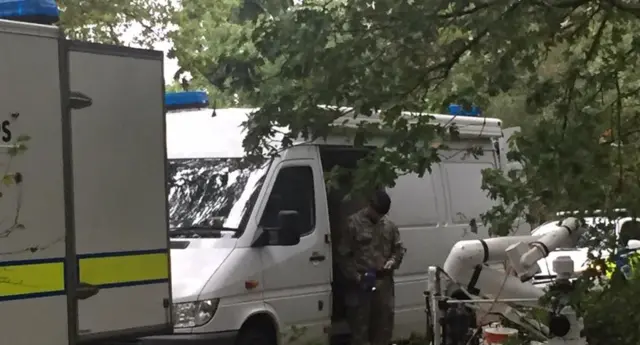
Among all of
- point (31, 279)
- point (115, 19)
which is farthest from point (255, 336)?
point (115, 19)

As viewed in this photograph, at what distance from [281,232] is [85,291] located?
283 cm

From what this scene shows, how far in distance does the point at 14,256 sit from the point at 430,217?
5951 mm

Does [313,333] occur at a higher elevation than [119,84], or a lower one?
lower

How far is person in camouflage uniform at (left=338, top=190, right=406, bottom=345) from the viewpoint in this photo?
32.1 feet

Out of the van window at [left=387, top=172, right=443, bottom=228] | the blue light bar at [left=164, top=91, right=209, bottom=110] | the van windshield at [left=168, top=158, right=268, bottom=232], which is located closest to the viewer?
the van windshield at [left=168, top=158, right=268, bottom=232]

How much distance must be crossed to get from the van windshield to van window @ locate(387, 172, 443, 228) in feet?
6.30

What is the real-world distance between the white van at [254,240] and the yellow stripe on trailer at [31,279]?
205 centimetres

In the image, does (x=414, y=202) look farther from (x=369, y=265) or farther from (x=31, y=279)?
(x=31, y=279)

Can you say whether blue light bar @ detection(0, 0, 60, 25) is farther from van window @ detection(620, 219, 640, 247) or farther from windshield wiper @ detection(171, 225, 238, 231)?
van window @ detection(620, 219, 640, 247)

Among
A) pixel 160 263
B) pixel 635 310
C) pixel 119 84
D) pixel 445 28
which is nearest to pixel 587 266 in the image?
pixel 635 310

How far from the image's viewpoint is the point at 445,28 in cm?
695

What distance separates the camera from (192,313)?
8.18 m

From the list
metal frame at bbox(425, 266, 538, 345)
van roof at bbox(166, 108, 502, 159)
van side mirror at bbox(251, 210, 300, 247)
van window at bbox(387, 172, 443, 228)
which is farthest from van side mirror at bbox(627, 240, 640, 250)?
van window at bbox(387, 172, 443, 228)

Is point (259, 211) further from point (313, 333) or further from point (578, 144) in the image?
point (578, 144)
